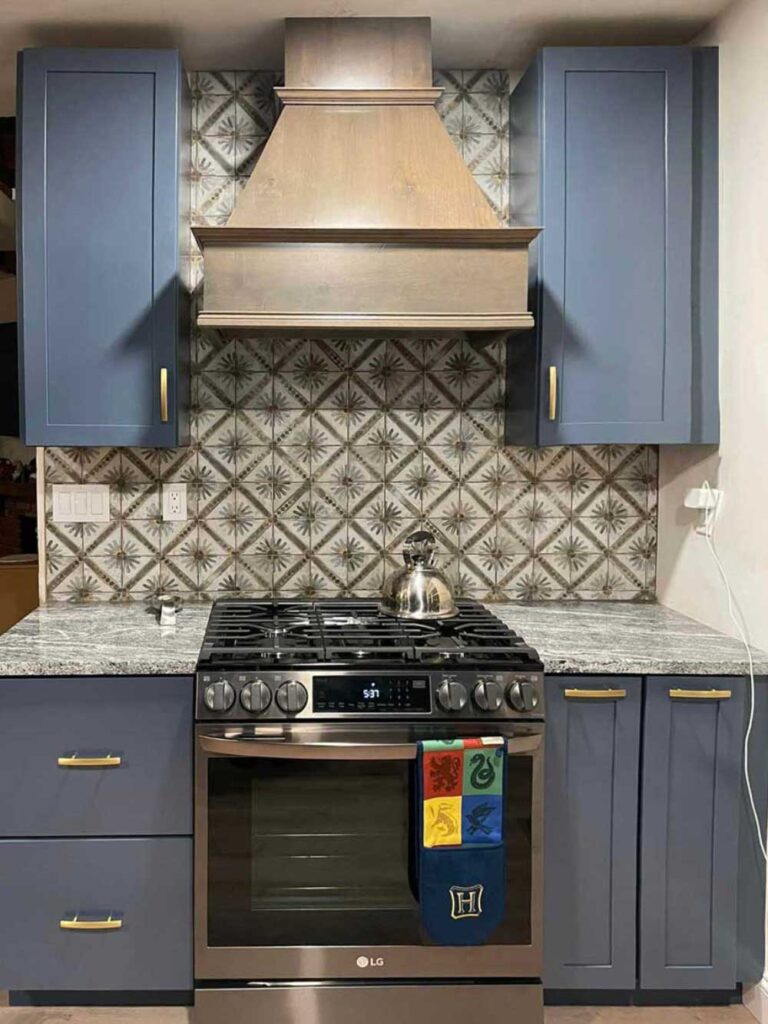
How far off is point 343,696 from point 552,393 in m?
1.02

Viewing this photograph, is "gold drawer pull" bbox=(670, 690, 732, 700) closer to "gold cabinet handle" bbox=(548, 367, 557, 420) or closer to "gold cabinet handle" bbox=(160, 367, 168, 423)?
"gold cabinet handle" bbox=(548, 367, 557, 420)

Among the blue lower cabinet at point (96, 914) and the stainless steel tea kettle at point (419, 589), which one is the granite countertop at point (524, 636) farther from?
the blue lower cabinet at point (96, 914)

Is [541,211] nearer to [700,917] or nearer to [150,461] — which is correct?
[150,461]

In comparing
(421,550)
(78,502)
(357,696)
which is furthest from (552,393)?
(78,502)

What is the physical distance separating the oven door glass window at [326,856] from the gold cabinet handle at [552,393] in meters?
0.94

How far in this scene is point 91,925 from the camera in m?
2.19

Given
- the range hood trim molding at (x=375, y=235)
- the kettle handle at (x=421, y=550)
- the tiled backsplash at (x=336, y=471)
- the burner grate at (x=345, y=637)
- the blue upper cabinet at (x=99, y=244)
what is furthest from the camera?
the tiled backsplash at (x=336, y=471)

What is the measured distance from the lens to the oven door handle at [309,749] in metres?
2.07

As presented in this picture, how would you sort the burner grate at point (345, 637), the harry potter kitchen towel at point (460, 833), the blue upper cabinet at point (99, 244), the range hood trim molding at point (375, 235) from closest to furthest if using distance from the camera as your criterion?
the harry potter kitchen towel at point (460, 833)
the burner grate at point (345, 637)
the range hood trim molding at point (375, 235)
the blue upper cabinet at point (99, 244)

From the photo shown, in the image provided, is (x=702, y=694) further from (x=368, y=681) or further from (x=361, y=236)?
(x=361, y=236)

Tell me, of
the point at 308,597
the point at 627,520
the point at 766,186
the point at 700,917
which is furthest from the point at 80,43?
the point at 700,917

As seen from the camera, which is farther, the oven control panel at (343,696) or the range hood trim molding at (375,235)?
the range hood trim molding at (375,235)

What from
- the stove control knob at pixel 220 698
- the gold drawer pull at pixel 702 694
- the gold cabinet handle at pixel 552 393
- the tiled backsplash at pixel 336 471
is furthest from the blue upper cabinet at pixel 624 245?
the stove control knob at pixel 220 698

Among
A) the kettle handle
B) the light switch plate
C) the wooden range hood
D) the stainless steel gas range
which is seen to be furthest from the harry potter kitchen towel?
the light switch plate
